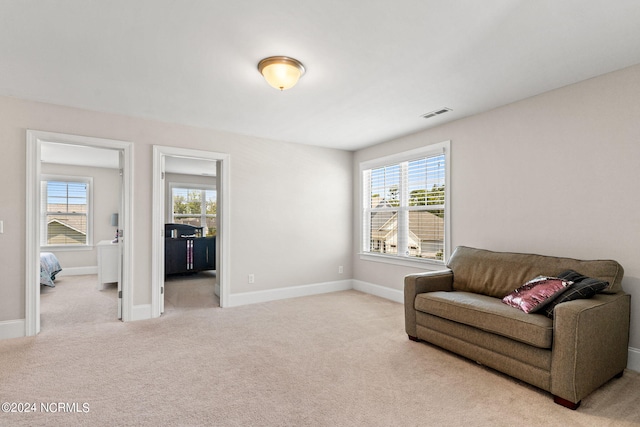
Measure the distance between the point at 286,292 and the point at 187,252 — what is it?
311 cm

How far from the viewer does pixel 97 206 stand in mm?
7633

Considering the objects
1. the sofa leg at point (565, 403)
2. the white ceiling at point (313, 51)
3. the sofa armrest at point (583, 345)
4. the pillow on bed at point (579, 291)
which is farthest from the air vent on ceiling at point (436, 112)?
the sofa leg at point (565, 403)

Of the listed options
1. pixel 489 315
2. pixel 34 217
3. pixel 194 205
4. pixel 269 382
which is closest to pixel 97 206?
pixel 194 205

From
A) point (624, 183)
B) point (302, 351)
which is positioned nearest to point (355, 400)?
point (302, 351)

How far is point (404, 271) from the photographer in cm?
479

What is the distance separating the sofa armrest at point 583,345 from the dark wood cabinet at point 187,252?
21.6 feet

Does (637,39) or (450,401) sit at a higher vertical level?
(637,39)

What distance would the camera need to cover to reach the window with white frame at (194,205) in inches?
336

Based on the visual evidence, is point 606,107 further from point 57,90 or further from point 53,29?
point 57,90

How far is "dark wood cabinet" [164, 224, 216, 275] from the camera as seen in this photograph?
6969mm

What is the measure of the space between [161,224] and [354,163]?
3.28 meters

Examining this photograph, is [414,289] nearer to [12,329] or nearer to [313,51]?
[313,51]

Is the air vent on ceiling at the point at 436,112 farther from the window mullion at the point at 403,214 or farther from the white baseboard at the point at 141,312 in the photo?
the white baseboard at the point at 141,312

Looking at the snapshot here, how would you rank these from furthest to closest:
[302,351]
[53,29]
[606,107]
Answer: [302,351], [606,107], [53,29]
